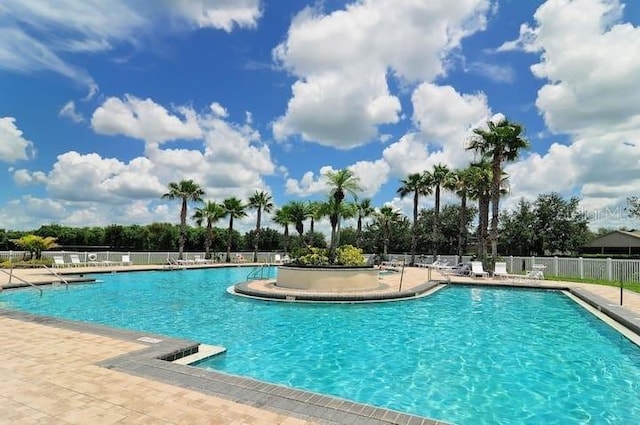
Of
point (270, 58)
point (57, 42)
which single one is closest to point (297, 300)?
point (270, 58)

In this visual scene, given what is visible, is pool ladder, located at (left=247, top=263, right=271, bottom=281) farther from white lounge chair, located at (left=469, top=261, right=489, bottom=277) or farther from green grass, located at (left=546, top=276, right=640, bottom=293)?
green grass, located at (left=546, top=276, right=640, bottom=293)

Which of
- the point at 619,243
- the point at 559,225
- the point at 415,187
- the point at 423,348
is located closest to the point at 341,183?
the point at 423,348

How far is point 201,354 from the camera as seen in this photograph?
21.2ft

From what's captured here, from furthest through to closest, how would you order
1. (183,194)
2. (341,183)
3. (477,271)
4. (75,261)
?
1. (183,194)
2. (75,261)
3. (477,271)
4. (341,183)

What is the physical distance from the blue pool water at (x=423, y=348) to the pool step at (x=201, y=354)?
0.13 meters

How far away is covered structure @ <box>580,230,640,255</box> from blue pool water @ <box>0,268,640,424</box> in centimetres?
2894

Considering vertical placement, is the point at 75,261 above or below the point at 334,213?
below

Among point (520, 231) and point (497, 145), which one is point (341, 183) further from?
point (520, 231)

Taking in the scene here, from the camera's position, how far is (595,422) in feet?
15.4

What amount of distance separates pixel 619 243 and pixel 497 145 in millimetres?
25882

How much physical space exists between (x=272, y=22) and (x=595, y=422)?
47.7 ft

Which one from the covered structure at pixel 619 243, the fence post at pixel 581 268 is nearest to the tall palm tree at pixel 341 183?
the fence post at pixel 581 268

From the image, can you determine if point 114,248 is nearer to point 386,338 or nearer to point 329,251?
point 329,251

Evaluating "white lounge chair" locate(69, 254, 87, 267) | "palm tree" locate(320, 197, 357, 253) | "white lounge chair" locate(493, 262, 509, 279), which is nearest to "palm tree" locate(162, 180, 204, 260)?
"white lounge chair" locate(69, 254, 87, 267)
